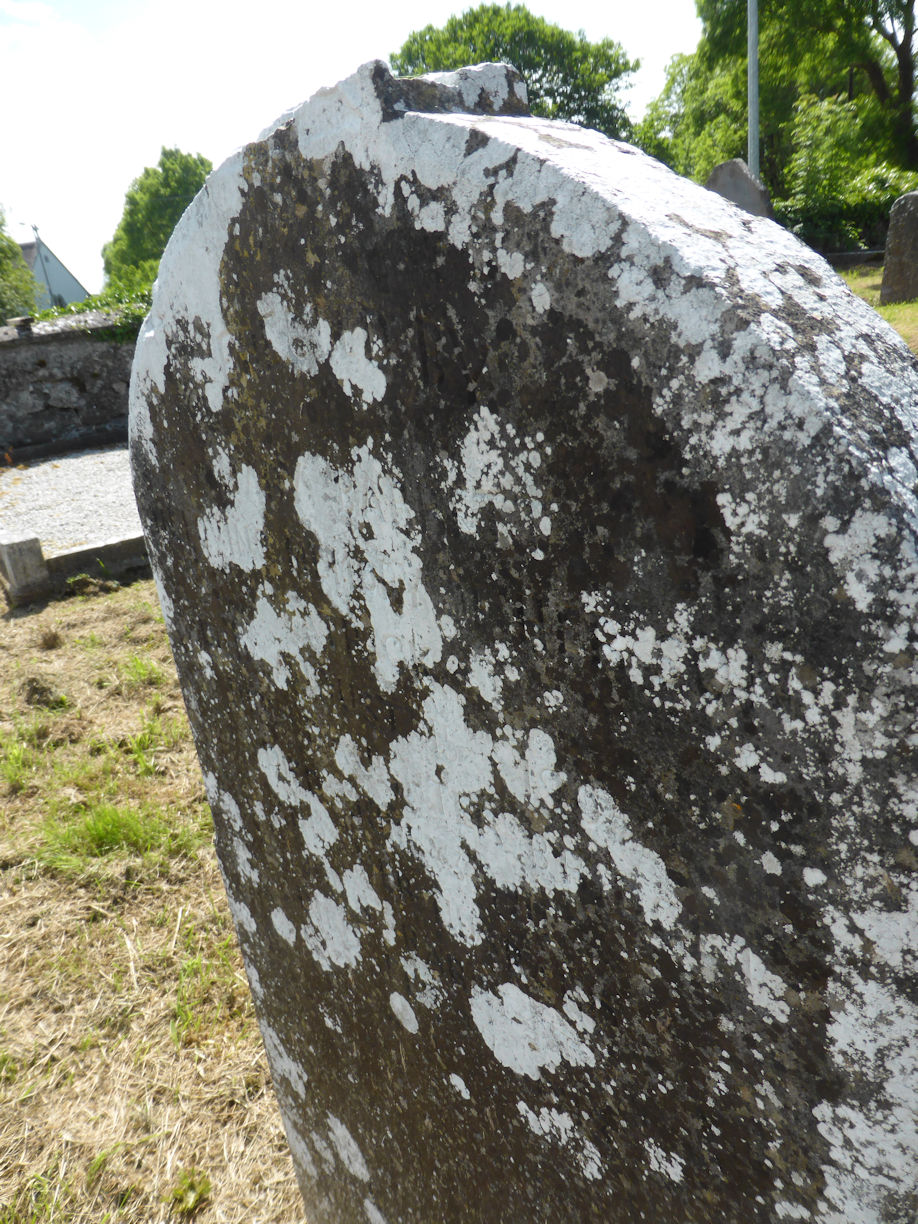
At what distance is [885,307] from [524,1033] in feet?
33.1

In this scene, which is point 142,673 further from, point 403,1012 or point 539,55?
point 539,55

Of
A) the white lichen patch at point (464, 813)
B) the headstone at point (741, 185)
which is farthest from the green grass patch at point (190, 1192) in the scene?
the headstone at point (741, 185)

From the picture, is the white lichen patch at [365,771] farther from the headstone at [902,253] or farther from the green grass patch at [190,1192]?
the headstone at [902,253]

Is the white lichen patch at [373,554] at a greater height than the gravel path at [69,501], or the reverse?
the white lichen patch at [373,554]

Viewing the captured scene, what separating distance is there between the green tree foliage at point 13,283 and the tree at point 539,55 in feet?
54.1

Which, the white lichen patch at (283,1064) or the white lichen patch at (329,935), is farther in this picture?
the white lichen patch at (283,1064)

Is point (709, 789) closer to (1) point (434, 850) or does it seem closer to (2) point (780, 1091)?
(2) point (780, 1091)

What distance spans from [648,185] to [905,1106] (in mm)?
723

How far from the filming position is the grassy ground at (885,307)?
656cm

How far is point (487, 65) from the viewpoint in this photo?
0.83m

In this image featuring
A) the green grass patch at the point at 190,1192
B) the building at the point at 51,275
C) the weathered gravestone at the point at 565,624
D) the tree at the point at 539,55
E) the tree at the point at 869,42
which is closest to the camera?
the weathered gravestone at the point at 565,624

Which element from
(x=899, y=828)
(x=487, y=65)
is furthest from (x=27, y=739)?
(x=899, y=828)

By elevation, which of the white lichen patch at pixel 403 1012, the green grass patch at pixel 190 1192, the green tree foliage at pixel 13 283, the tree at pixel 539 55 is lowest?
the green grass patch at pixel 190 1192

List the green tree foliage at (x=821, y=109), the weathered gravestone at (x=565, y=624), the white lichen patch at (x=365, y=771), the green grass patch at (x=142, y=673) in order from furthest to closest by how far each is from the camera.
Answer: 1. the green tree foliage at (x=821, y=109)
2. the green grass patch at (x=142, y=673)
3. the white lichen patch at (x=365, y=771)
4. the weathered gravestone at (x=565, y=624)
